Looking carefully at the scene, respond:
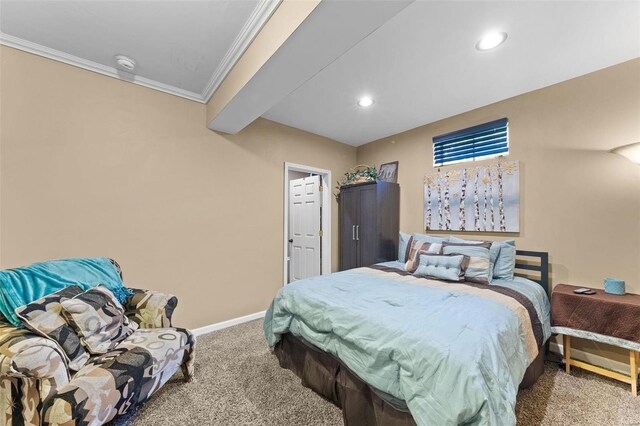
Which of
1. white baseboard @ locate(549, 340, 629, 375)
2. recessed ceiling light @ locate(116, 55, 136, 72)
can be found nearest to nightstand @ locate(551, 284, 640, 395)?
white baseboard @ locate(549, 340, 629, 375)

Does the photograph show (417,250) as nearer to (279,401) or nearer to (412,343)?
(412,343)

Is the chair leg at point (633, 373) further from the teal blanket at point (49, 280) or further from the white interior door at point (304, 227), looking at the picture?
the teal blanket at point (49, 280)

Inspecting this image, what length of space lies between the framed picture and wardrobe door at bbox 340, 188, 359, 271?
22.7 inches

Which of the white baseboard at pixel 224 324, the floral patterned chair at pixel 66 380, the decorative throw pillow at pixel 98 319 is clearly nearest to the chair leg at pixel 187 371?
the floral patterned chair at pixel 66 380

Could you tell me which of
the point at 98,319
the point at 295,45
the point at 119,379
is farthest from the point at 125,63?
the point at 119,379

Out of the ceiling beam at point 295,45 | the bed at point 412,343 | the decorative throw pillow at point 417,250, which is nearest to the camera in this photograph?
the bed at point 412,343

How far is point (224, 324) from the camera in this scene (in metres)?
2.95

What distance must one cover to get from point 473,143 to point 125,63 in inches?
146

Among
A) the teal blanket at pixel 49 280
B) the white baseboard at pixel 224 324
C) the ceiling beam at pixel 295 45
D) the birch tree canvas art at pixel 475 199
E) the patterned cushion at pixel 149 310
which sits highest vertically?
the ceiling beam at pixel 295 45

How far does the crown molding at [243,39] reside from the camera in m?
1.61

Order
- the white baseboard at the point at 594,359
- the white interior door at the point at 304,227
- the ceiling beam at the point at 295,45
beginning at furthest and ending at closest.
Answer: the white interior door at the point at 304,227 < the white baseboard at the point at 594,359 < the ceiling beam at the point at 295,45

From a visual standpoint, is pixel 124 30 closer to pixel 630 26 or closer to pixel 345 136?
pixel 345 136

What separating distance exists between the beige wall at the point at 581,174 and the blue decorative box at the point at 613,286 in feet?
0.58

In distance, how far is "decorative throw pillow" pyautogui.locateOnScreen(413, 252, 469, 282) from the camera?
2328mm
